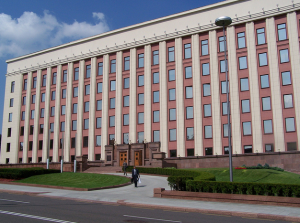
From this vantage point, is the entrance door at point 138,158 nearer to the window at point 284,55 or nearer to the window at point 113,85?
the window at point 113,85

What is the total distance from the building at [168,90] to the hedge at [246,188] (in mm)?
23997

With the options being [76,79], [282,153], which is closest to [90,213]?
[282,153]

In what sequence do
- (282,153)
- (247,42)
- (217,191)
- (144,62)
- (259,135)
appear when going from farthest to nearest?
(144,62) < (247,42) < (259,135) < (282,153) < (217,191)

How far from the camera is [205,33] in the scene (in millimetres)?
48500

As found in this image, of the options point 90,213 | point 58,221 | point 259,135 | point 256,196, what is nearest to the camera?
point 58,221

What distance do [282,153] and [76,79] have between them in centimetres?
3809

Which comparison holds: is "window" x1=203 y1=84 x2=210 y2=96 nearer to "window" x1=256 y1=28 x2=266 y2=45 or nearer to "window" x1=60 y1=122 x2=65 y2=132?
"window" x1=256 y1=28 x2=266 y2=45

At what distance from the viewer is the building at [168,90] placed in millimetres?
42594

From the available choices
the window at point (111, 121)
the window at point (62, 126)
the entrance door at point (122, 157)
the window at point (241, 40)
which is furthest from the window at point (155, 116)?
the window at point (62, 126)

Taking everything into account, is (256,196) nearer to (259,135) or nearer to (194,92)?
(259,135)

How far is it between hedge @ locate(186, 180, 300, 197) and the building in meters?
24.0

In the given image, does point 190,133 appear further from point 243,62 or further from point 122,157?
point 243,62

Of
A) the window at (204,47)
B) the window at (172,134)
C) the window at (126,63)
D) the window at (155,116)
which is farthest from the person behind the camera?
the window at (126,63)

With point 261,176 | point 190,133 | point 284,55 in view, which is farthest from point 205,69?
point 261,176
